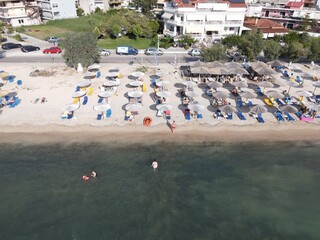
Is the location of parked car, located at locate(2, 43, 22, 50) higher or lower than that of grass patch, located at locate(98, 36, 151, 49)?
higher

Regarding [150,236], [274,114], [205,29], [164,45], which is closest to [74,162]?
[150,236]

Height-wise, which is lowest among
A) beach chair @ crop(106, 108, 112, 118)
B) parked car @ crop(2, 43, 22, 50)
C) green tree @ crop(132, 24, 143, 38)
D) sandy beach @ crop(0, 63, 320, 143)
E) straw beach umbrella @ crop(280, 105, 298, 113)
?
sandy beach @ crop(0, 63, 320, 143)

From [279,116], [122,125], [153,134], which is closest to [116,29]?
[122,125]

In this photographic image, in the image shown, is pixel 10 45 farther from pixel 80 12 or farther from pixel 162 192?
pixel 162 192

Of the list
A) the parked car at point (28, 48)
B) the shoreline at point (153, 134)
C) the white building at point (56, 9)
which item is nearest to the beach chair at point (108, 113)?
the shoreline at point (153, 134)

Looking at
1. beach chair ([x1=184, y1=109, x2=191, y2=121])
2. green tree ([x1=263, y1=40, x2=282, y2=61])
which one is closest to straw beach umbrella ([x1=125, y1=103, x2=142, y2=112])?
beach chair ([x1=184, y1=109, x2=191, y2=121])

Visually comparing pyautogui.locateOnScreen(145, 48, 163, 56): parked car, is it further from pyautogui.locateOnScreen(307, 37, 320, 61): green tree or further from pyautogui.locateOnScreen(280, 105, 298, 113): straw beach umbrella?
pyautogui.locateOnScreen(280, 105, 298, 113): straw beach umbrella

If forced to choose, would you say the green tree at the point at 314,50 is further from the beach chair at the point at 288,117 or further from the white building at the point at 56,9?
the white building at the point at 56,9
